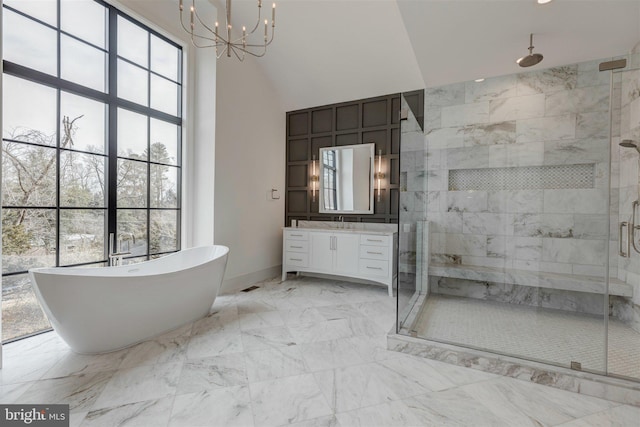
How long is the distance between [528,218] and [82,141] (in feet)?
15.7

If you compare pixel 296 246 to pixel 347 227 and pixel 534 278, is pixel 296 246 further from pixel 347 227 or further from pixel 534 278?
pixel 534 278

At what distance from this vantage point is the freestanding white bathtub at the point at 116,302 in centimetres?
184

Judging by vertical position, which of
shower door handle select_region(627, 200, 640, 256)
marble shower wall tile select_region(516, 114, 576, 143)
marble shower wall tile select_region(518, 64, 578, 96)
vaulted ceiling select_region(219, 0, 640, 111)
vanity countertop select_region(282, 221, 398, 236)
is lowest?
vanity countertop select_region(282, 221, 398, 236)

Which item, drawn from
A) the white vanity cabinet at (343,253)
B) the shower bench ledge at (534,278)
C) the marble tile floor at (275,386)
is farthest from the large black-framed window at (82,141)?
the shower bench ledge at (534,278)

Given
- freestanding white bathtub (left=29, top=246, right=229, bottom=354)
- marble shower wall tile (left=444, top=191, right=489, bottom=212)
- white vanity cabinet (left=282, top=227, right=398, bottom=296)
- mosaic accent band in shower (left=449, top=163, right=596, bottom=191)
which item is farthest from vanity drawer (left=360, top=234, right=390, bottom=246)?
freestanding white bathtub (left=29, top=246, right=229, bottom=354)

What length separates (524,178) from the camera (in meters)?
3.30

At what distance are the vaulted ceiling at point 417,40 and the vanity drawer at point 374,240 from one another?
205cm

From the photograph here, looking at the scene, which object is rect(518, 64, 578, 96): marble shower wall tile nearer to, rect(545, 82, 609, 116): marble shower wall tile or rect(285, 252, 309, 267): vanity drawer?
rect(545, 82, 609, 116): marble shower wall tile

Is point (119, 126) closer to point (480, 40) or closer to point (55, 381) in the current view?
point (55, 381)

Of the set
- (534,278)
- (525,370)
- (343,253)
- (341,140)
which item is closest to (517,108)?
(534,278)

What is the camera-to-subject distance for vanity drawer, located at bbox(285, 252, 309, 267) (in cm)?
407

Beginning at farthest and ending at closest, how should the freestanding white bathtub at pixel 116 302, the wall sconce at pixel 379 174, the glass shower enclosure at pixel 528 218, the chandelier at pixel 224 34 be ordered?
1. the wall sconce at pixel 379 174
2. the glass shower enclosure at pixel 528 218
3. the chandelier at pixel 224 34
4. the freestanding white bathtub at pixel 116 302

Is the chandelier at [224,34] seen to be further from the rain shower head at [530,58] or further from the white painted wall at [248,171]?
the rain shower head at [530,58]

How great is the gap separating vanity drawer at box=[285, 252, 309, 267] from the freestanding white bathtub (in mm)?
1577
